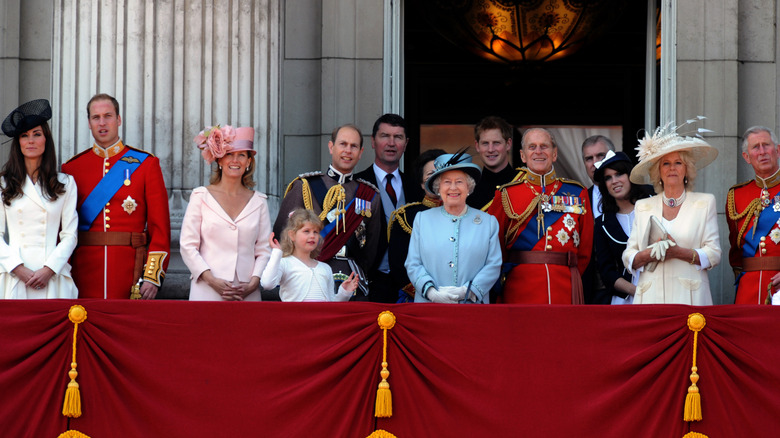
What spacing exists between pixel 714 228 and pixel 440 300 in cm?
155

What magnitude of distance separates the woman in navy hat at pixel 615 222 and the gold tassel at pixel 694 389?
130 cm

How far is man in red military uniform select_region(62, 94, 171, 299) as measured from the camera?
22.5 feet

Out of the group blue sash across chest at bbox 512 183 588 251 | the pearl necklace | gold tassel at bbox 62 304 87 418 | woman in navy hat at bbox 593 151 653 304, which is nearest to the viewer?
gold tassel at bbox 62 304 87 418

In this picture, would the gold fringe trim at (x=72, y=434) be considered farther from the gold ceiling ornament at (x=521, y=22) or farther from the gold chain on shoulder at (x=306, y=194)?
the gold ceiling ornament at (x=521, y=22)

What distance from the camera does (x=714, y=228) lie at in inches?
262

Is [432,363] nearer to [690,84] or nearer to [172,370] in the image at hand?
[172,370]

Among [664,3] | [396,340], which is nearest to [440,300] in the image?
[396,340]

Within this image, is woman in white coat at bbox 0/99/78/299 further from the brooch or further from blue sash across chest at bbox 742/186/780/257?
blue sash across chest at bbox 742/186/780/257

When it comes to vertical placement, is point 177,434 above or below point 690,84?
below

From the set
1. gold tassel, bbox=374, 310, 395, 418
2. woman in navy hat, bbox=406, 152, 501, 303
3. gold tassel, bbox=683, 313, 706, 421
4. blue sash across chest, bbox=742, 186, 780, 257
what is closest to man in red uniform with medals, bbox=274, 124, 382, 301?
woman in navy hat, bbox=406, 152, 501, 303

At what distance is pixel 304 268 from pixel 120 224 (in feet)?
3.77

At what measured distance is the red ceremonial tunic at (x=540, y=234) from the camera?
6918 mm

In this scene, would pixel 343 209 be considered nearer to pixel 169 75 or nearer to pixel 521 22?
pixel 169 75

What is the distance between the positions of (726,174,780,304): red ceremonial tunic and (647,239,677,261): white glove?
618mm
